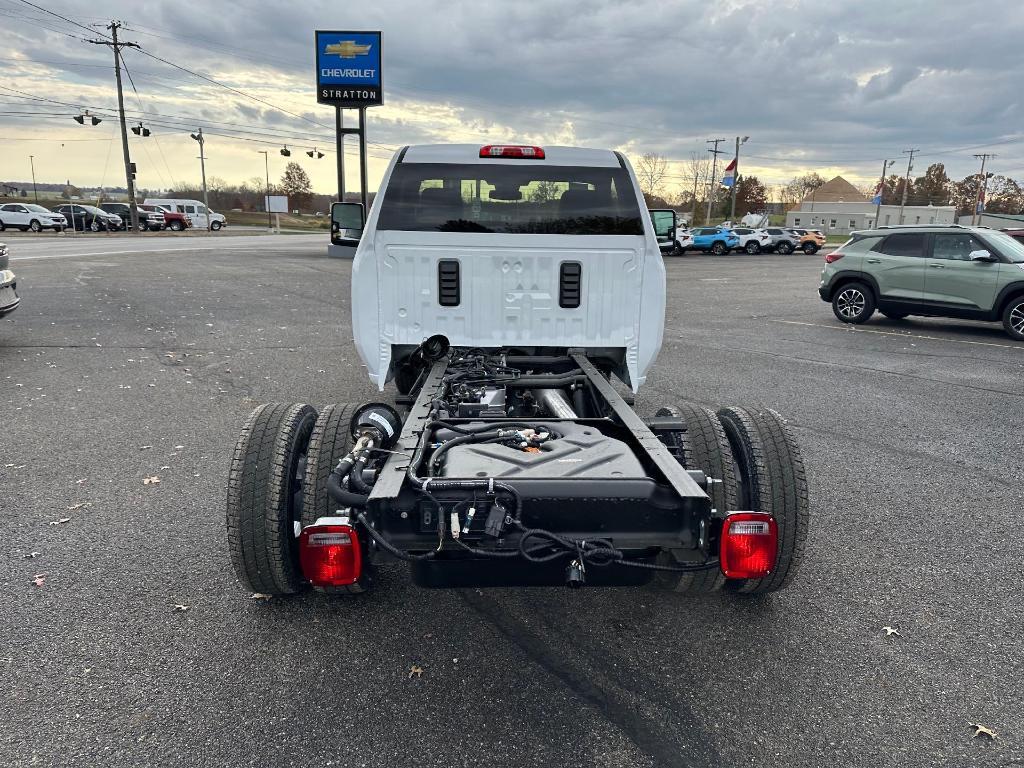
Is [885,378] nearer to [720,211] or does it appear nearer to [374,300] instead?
[374,300]

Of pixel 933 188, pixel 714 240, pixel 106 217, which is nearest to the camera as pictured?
pixel 714 240

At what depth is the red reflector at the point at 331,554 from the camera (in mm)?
2424

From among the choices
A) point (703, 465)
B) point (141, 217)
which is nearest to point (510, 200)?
point (703, 465)

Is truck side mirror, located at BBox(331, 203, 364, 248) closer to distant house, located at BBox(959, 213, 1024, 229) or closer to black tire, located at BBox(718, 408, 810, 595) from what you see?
black tire, located at BBox(718, 408, 810, 595)

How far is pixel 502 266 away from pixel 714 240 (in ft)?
110

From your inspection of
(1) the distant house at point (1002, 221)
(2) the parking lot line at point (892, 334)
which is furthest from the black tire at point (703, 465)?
(1) the distant house at point (1002, 221)

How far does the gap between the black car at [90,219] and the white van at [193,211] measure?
17.2ft

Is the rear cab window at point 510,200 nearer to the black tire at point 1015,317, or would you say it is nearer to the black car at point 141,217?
the black tire at point 1015,317

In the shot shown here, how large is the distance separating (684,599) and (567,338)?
191 cm

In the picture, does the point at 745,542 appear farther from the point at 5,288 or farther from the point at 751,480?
the point at 5,288

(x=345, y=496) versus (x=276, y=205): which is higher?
(x=276, y=205)

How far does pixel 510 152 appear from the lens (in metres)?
4.73

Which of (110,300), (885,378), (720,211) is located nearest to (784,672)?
(885,378)

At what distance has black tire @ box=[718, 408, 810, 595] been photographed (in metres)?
2.90
